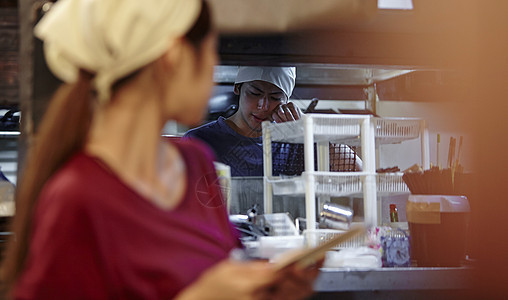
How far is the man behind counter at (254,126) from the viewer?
5.12 feet

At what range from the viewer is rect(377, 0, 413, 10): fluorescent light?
141cm

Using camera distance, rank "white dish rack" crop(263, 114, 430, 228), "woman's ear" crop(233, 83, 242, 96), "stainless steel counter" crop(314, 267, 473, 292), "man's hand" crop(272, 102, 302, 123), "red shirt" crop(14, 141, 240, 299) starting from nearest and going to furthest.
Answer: "red shirt" crop(14, 141, 240, 299), "stainless steel counter" crop(314, 267, 473, 292), "white dish rack" crop(263, 114, 430, 228), "man's hand" crop(272, 102, 302, 123), "woman's ear" crop(233, 83, 242, 96)

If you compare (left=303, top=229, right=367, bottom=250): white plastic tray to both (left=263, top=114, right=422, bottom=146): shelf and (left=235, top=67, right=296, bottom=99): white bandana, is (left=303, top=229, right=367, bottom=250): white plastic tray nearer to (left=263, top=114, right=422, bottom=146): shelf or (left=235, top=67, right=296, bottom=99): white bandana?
(left=263, top=114, right=422, bottom=146): shelf

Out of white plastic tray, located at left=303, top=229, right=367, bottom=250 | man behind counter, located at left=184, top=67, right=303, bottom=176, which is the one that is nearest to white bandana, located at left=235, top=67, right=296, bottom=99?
man behind counter, located at left=184, top=67, right=303, bottom=176

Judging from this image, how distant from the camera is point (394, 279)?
1.42 metres

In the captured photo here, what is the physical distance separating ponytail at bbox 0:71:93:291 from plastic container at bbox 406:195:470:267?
101cm

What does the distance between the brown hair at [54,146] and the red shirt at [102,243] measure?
0.02m

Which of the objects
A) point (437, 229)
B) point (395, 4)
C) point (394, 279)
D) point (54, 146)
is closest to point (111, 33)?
point (54, 146)

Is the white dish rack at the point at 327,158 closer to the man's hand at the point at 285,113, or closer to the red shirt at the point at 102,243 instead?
the man's hand at the point at 285,113

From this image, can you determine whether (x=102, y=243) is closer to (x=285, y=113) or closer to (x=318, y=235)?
(x=318, y=235)

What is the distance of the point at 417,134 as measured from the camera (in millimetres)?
1624

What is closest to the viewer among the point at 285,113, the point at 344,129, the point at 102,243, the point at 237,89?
the point at 102,243

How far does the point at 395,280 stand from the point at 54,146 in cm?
92

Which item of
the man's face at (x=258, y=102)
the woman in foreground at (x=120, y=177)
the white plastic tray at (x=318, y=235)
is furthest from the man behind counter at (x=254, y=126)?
the woman in foreground at (x=120, y=177)
